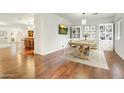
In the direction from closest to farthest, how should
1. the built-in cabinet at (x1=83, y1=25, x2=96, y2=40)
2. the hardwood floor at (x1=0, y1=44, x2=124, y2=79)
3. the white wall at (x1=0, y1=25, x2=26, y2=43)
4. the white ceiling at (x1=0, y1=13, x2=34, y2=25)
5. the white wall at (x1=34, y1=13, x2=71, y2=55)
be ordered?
the hardwood floor at (x1=0, y1=44, x2=124, y2=79) → the white wall at (x1=34, y1=13, x2=71, y2=55) → the white ceiling at (x1=0, y1=13, x2=34, y2=25) → the built-in cabinet at (x1=83, y1=25, x2=96, y2=40) → the white wall at (x1=0, y1=25, x2=26, y2=43)

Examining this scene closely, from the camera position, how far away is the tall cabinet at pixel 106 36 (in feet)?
26.7

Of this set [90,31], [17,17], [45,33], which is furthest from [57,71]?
[90,31]

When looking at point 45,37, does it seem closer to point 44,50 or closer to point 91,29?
point 44,50

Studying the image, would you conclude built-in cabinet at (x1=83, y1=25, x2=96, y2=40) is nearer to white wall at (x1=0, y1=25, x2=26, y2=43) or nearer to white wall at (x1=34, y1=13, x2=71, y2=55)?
white wall at (x1=34, y1=13, x2=71, y2=55)

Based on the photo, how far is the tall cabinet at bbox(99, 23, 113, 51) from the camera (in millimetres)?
8141

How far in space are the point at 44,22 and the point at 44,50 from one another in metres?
1.36

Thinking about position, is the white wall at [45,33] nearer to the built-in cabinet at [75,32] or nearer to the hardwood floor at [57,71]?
the hardwood floor at [57,71]

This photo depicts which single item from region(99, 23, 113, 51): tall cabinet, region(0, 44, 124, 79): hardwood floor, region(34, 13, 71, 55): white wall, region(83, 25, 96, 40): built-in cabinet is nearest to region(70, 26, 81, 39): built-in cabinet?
region(83, 25, 96, 40): built-in cabinet

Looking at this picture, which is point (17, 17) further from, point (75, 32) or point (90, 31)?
point (90, 31)

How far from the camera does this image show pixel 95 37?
924 cm

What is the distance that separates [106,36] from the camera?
8.33 m
